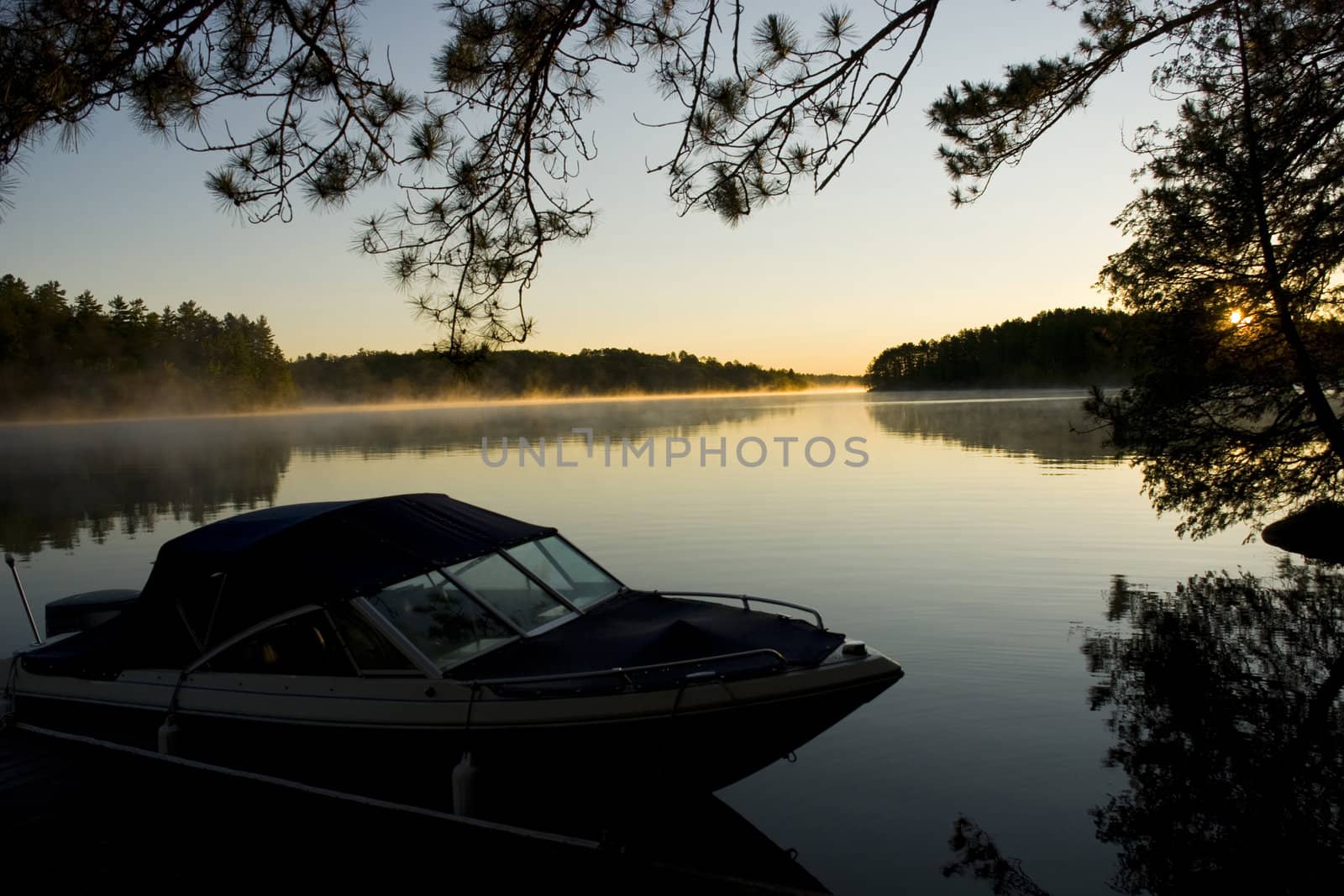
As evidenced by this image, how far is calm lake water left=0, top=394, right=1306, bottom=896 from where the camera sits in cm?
618

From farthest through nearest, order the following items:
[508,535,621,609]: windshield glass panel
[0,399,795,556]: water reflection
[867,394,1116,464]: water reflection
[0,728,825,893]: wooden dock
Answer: [867,394,1116,464]: water reflection
[0,399,795,556]: water reflection
[508,535,621,609]: windshield glass panel
[0,728,825,893]: wooden dock

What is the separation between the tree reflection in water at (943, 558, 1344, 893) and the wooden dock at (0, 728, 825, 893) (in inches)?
61.3

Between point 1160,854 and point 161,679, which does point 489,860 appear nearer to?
point 161,679

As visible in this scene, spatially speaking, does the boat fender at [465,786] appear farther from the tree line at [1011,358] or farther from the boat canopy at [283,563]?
the tree line at [1011,358]

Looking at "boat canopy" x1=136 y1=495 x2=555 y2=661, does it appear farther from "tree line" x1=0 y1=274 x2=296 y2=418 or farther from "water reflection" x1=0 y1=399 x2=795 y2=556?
"tree line" x1=0 y1=274 x2=296 y2=418

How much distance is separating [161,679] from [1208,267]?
13.4 m

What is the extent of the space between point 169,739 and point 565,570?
2928 mm

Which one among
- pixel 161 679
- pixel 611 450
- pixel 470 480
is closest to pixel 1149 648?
pixel 161 679

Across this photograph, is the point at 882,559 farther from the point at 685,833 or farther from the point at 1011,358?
the point at 1011,358

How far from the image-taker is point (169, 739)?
20.7ft

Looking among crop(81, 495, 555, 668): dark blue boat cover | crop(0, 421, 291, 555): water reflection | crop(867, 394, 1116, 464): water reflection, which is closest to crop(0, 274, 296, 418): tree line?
crop(0, 421, 291, 555): water reflection

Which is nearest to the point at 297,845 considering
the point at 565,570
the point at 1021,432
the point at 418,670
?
the point at 418,670

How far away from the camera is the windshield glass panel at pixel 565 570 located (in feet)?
24.1

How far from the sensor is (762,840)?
5.98 metres
